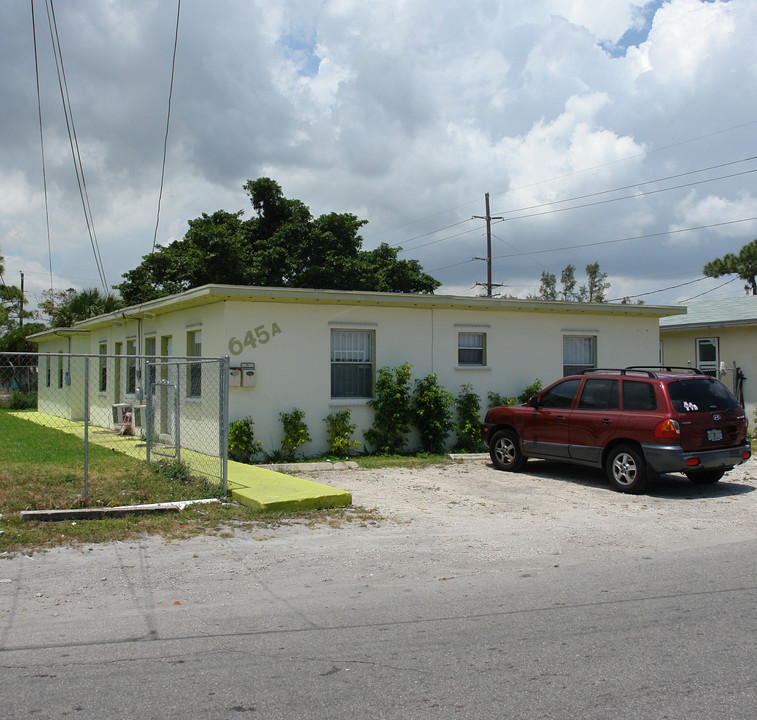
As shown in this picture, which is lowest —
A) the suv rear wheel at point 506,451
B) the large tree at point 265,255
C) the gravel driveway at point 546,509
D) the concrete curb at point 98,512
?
the gravel driveway at point 546,509

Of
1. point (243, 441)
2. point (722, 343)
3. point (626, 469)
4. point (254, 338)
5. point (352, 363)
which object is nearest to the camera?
point (626, 469)

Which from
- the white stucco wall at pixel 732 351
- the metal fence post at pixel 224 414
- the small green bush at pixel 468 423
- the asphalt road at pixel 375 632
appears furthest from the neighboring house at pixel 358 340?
the asphalt road at pixel 375 632

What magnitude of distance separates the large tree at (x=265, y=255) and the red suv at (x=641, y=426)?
18975mm

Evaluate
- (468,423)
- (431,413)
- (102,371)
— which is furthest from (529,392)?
(102,371)

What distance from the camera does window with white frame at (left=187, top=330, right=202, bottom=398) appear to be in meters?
14.9

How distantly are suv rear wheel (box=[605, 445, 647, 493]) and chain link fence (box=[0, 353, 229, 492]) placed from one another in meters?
5.76

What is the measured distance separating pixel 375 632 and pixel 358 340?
10.3 metres

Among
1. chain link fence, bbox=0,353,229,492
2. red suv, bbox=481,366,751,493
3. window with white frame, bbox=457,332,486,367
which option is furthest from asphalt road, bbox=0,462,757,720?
window with white frame, bbox=457,332,486,367

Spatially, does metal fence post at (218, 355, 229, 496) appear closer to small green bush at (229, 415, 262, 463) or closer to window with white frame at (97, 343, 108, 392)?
small green bush at (229, 415, 262, 463)

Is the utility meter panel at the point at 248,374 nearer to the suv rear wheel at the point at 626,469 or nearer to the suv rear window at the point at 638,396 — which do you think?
the suv rear wheel at the point at 626,469

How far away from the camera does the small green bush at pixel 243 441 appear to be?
13.1 meters

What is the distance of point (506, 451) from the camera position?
12898 mm

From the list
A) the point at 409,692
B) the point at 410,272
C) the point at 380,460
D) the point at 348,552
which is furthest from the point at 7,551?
the point at 410,272

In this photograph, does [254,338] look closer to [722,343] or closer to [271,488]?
[271,488]
